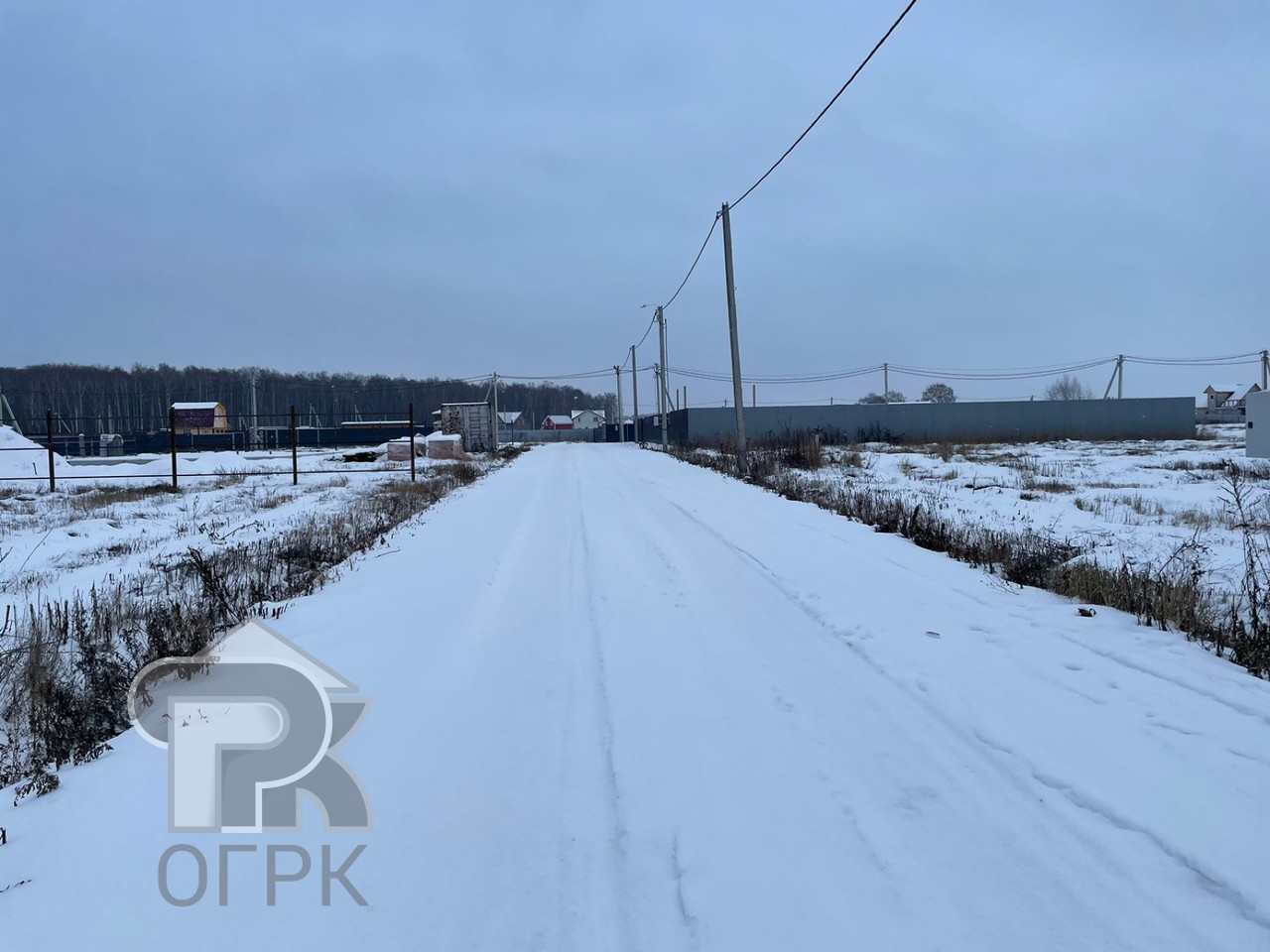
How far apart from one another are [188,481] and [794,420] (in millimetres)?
35712

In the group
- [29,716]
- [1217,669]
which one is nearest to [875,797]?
[1217,669]

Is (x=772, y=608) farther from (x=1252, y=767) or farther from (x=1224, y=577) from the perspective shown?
(x=1224, y=577)

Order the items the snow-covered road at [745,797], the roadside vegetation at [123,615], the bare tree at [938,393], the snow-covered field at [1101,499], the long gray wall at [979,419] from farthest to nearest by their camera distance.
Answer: the bare tree at [938,393] < the long gray wall at [979,419] < the snow-covered field at [1101,499] < the roadside vegetation at [123,615] < the snow-covered road at [745,797]

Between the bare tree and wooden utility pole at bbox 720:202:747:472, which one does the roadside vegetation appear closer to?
wooden utility pole at bbox 720:202:747:472

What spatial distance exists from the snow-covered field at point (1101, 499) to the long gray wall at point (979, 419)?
22.6 metres

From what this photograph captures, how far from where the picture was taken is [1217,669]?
4.68 metres

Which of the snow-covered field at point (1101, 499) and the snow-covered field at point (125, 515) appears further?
the snow-covered field at point (125, 515)

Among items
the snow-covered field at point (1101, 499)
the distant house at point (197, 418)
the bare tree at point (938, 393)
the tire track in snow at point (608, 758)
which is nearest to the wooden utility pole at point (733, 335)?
the snow-covered field at point (1101, 499)

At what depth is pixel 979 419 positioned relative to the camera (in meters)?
51.2

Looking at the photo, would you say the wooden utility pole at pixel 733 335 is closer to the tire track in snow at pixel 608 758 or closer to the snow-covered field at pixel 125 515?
the snow-covered field at pixel 125 515

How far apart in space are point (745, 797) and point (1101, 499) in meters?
13.4

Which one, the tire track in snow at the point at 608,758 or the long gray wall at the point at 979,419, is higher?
the long gray wall at the point at 979,419

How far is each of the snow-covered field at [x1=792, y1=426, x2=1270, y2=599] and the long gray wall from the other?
22606 mm

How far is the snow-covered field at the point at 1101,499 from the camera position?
8.68 m
